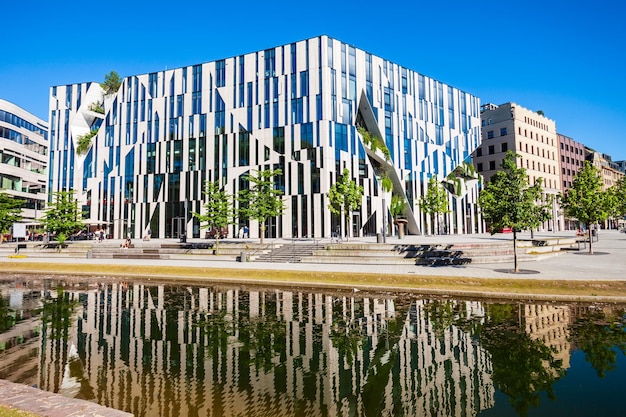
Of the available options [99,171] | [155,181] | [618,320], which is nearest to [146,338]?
[618,320]

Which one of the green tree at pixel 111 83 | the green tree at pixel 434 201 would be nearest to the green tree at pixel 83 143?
the green tree at pixel 111 83

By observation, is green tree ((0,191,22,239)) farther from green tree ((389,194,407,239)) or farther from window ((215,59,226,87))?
green tree ((389,194,407,239))

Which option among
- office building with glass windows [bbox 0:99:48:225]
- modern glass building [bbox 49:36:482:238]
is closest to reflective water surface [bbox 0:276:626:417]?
modern glass building [bbox 49:36:482:238]

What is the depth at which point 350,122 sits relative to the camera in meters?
53.8

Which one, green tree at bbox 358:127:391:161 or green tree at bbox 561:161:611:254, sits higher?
green tree at bbox 358:127:391:161

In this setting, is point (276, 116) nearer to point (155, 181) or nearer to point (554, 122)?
point (155, 181)

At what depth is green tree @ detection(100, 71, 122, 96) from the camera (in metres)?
70.0

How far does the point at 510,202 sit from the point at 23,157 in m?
94.3

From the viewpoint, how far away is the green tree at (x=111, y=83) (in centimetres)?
7000

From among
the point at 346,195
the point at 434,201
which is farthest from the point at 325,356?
the point at 434,201

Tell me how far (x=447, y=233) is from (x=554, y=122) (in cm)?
5550

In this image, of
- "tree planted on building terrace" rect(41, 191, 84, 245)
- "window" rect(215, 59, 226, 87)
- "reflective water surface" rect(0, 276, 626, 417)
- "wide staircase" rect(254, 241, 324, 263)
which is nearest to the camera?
"reflective water surface" rect(0, 276, 626, 417)

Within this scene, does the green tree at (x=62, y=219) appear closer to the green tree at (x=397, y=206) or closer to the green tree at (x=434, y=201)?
the green tree at (x=397, y=206)

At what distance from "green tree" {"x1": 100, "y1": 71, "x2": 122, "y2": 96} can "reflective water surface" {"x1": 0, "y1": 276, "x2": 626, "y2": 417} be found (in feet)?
210
